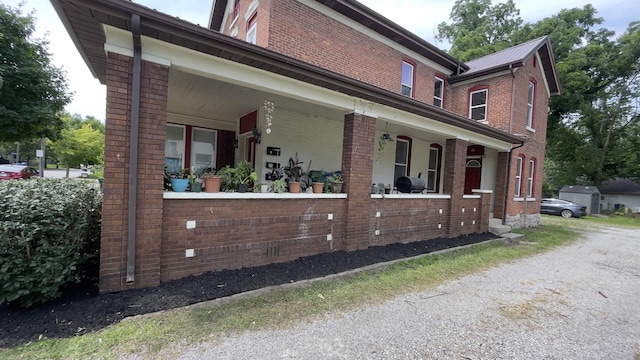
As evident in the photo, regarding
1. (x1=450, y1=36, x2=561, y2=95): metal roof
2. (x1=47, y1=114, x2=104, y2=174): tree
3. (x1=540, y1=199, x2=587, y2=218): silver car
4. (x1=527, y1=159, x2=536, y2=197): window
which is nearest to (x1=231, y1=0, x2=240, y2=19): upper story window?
(x1=450, y1=36, x2=561, y2=95): metal roof

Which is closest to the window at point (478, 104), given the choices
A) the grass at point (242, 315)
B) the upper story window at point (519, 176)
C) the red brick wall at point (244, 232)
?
the upper story window at point (519, 176)

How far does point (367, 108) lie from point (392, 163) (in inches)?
199

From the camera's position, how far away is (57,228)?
10.8ft

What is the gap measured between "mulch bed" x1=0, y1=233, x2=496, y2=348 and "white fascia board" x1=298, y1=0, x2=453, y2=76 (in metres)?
7.55

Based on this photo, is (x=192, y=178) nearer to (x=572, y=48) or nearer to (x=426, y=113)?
(x=426, y=113)

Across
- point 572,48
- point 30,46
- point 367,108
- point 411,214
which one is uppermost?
point 572,48

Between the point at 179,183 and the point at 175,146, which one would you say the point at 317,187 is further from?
the point at 175,146

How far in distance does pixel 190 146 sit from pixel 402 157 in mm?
7803

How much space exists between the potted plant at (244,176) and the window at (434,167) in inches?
372

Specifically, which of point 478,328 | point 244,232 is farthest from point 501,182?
point 244,232

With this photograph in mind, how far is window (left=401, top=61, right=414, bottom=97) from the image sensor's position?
37.8ft

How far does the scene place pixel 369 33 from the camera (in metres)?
10.1

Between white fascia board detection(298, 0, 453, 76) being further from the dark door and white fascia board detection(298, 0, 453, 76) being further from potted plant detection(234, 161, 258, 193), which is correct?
potted plant detection(234, 161, 258, 193)

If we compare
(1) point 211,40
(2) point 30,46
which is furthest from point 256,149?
(2) point 30,46
